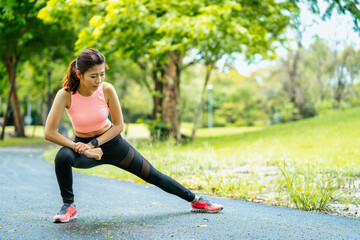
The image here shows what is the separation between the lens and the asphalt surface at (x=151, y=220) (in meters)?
3.41

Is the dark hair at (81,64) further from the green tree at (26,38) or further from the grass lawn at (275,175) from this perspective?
the green tree at (26,38)

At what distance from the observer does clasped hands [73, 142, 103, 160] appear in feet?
11.3

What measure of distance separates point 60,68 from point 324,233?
23.6 meters

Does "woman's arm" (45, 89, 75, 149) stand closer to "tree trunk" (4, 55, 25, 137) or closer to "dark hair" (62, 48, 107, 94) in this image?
"dark hair" (62, 48, 107, 94)

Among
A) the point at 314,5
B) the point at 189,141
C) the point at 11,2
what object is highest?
the point at 11,2

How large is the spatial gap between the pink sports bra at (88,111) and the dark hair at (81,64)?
8 centimetres

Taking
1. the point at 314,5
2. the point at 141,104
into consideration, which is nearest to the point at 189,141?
the point at 314,5

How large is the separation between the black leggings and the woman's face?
56 cm

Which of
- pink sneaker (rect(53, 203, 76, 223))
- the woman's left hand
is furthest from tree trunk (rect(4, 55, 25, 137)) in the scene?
the woman's left hand

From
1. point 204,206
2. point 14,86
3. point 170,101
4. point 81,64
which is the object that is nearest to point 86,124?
point 81,64

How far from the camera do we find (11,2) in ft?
45.4

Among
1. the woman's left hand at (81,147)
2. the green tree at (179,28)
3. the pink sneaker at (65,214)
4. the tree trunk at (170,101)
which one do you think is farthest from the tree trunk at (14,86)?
the woman's left hand at (81,147)

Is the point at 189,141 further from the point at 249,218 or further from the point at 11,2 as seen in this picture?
the point at 249,218

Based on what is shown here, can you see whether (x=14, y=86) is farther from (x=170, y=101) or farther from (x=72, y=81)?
(x=72, y=81)
